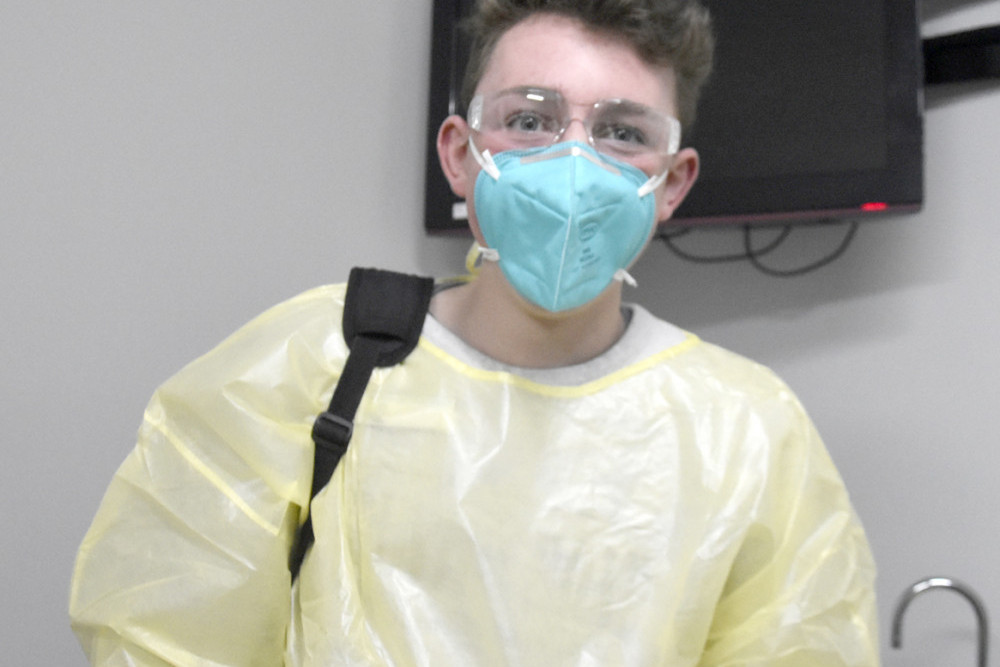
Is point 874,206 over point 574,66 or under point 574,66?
under

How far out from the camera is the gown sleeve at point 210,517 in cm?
89

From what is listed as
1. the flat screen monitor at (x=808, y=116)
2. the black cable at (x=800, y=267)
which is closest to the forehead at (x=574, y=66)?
the flat screen monitor at (x=808, y=116)

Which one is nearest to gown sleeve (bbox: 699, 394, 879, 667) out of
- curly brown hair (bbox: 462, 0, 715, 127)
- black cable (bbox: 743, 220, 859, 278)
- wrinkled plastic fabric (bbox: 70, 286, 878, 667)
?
wrinkled plastic fabric (bbox: 70, 286, 878, 667)

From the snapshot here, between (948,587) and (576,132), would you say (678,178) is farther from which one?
(948,587)

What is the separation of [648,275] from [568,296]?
3.07 feet

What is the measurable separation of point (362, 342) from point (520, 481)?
227 mm

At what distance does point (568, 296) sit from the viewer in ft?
3.00

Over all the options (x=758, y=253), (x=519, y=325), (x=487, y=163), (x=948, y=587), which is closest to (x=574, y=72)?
(x=487, y=163)

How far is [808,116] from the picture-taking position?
4.94 ft

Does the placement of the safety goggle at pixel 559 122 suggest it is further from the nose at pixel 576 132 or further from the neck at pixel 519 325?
the neck at pixel 519 325

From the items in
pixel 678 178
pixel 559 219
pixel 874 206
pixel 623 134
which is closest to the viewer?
pixel 559 219

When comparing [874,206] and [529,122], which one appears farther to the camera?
[874,206]

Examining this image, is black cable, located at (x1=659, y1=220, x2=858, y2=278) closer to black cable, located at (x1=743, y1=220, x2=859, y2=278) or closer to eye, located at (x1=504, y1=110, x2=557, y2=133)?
black cable, located at (x1=743, y1=220, x2=859, y2=278)

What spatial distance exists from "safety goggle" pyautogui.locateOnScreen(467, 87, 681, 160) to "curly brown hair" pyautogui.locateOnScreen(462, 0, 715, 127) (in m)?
0.09
